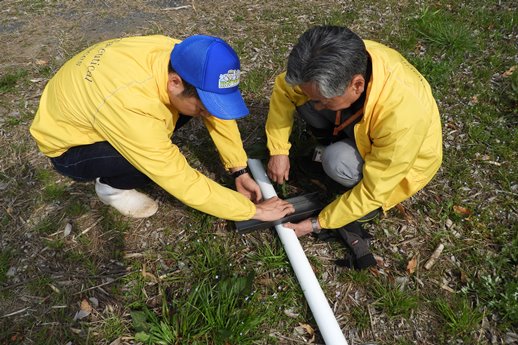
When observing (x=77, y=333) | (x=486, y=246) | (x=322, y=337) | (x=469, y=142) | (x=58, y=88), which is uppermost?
(x=58, y=88)

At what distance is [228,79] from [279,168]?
1054 millimetres

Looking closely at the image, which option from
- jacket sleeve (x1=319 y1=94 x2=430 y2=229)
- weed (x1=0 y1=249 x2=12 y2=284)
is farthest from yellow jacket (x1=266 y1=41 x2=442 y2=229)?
weed (x1=0 y1=249 x2=12 y2=284)

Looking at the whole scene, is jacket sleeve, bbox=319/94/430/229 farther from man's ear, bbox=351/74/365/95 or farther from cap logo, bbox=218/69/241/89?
cap logo, bbox=218/69/241/89

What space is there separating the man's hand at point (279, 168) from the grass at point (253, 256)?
197 mm

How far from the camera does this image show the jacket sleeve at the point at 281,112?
9.00 feet

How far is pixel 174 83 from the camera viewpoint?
2.13m

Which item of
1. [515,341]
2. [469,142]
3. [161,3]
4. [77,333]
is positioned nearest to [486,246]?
[515,341]

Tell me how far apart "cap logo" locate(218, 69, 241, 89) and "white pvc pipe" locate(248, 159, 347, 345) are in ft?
3.52

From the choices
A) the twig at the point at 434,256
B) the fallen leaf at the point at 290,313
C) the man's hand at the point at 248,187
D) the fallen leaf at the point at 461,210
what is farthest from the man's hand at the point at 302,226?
the fallen leaf at the point at 461,210

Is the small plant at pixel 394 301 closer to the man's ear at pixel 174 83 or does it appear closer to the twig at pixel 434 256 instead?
the twig at pixel 434 256

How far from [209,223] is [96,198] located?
40.1 inches

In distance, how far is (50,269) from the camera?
2746 millimetres

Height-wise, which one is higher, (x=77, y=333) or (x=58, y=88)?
(x=58, y=88)

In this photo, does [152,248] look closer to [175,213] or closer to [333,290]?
[175,213]
